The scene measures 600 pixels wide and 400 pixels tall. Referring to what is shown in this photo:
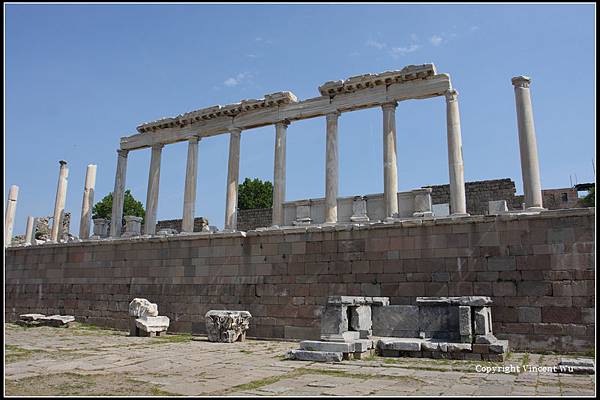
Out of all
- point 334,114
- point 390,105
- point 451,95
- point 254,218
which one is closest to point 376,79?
point 390,105

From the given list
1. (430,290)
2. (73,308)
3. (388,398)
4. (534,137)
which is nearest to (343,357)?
(388,398)

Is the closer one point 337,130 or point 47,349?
point 47,349

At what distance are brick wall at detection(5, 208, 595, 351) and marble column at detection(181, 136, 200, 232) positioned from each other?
156 cm

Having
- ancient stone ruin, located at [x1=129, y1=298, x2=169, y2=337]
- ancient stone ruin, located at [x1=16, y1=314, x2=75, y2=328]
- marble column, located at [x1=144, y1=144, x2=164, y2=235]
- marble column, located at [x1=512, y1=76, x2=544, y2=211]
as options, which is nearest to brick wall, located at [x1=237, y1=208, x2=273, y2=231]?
marble column, located at [x1=144, y1=144, x2=164, y2=235]

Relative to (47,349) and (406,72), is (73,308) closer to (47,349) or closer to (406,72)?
(47,349)

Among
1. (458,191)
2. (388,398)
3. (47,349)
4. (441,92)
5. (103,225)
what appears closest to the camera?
(388,398)

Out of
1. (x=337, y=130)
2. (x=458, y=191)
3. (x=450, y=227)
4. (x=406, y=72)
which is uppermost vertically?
(x=406, y=72)

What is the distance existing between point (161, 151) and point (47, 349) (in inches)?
434

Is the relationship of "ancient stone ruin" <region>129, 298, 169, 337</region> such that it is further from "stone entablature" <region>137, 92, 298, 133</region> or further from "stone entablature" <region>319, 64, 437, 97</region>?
"stone entablature" <region>319, 64, 437, 97</region>

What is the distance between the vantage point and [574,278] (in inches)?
432

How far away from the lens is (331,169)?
→ 16.0 meters

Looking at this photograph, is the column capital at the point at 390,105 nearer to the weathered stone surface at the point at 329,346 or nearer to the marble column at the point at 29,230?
the weathered stone surface at the point at 329,346

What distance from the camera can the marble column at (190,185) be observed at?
1848 centimetres

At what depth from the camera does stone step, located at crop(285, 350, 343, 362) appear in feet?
28.0
